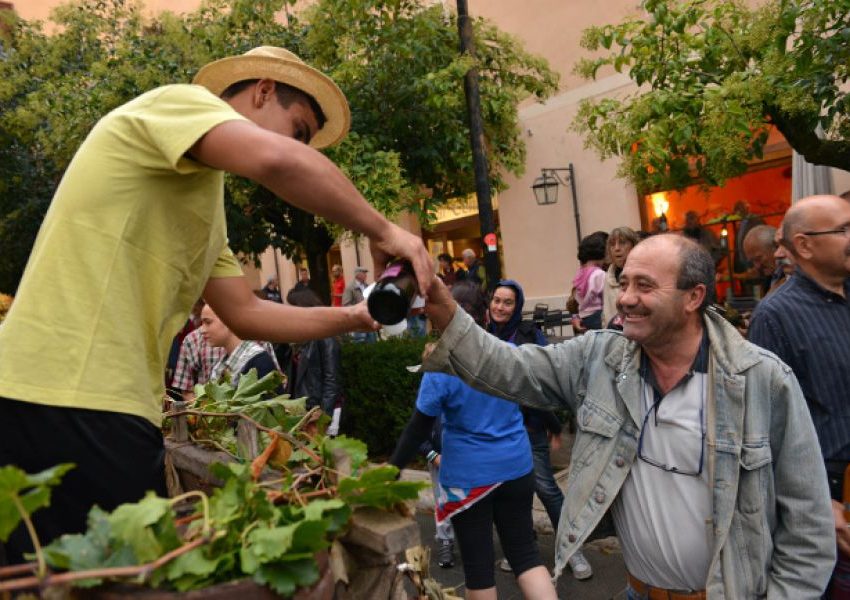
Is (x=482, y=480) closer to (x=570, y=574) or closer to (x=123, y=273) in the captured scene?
(x=570, y=574)

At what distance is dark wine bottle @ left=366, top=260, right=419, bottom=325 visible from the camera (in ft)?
5.93

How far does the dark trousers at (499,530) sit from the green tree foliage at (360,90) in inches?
210

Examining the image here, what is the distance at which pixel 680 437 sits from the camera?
2326 mm

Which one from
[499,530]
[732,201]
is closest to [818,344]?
[499,530]

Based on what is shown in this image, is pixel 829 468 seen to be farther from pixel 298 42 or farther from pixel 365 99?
pixel 298 42

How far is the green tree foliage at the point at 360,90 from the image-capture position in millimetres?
9227

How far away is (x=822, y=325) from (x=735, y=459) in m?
1.09

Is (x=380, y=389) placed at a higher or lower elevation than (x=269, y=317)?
lower

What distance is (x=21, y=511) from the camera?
3.28 ft

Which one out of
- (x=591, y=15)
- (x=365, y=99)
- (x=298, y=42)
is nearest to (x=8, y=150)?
(x=298, y=42)

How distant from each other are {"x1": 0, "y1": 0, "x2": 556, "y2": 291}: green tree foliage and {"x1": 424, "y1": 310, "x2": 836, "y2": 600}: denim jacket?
6.32 m

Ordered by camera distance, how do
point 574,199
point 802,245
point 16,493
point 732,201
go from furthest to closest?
point 574,199 → point 732,201 → point 802,245 → point 16,493

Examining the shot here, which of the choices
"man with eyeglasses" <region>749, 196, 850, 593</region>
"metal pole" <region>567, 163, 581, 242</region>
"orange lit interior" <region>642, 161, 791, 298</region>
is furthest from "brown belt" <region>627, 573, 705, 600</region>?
"metal pole" <region>567, 163, 581, 242</region>

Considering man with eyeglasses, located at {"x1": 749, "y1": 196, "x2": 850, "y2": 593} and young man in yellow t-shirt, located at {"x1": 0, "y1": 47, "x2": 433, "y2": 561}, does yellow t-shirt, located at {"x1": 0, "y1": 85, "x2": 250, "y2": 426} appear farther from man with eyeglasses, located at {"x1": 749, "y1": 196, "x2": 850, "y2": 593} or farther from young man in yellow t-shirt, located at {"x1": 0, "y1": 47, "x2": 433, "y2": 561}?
man with eyeglasses, located at {"x1": 749, "y1": 196, "x2": 850, "y2": 593}
